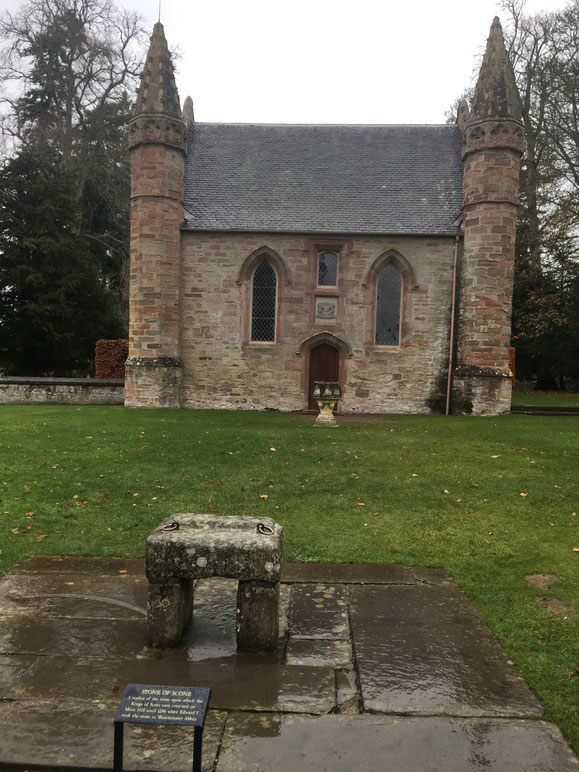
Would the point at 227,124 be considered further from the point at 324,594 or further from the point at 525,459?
the point at 324,594

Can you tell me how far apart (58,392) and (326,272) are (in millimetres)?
10871

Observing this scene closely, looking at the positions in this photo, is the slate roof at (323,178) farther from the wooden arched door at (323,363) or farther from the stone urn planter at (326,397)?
the stone urn planter at (326,397)

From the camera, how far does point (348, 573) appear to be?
5.30 m

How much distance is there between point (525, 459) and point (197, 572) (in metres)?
8.97

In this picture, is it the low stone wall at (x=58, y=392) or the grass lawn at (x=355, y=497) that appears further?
the low stone wall at (x=58, y=392)

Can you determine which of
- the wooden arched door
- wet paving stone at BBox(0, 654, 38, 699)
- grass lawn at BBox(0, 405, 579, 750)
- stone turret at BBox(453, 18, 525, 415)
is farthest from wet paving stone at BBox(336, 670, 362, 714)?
the wooden arched door

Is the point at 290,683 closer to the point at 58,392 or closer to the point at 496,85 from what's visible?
the point at 58,392

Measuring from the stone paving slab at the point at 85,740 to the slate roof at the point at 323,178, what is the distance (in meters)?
18.8

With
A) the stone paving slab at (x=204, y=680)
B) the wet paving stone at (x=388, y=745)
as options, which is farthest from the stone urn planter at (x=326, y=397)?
the wet paving stone at (x=388, y=745)

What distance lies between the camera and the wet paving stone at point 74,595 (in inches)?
171

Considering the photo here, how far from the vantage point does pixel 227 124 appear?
77.8ft

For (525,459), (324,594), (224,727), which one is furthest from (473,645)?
(525,459)

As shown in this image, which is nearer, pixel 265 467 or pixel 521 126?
pixel 265 467

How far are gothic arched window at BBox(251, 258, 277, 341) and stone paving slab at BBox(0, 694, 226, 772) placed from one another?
18422 mm
